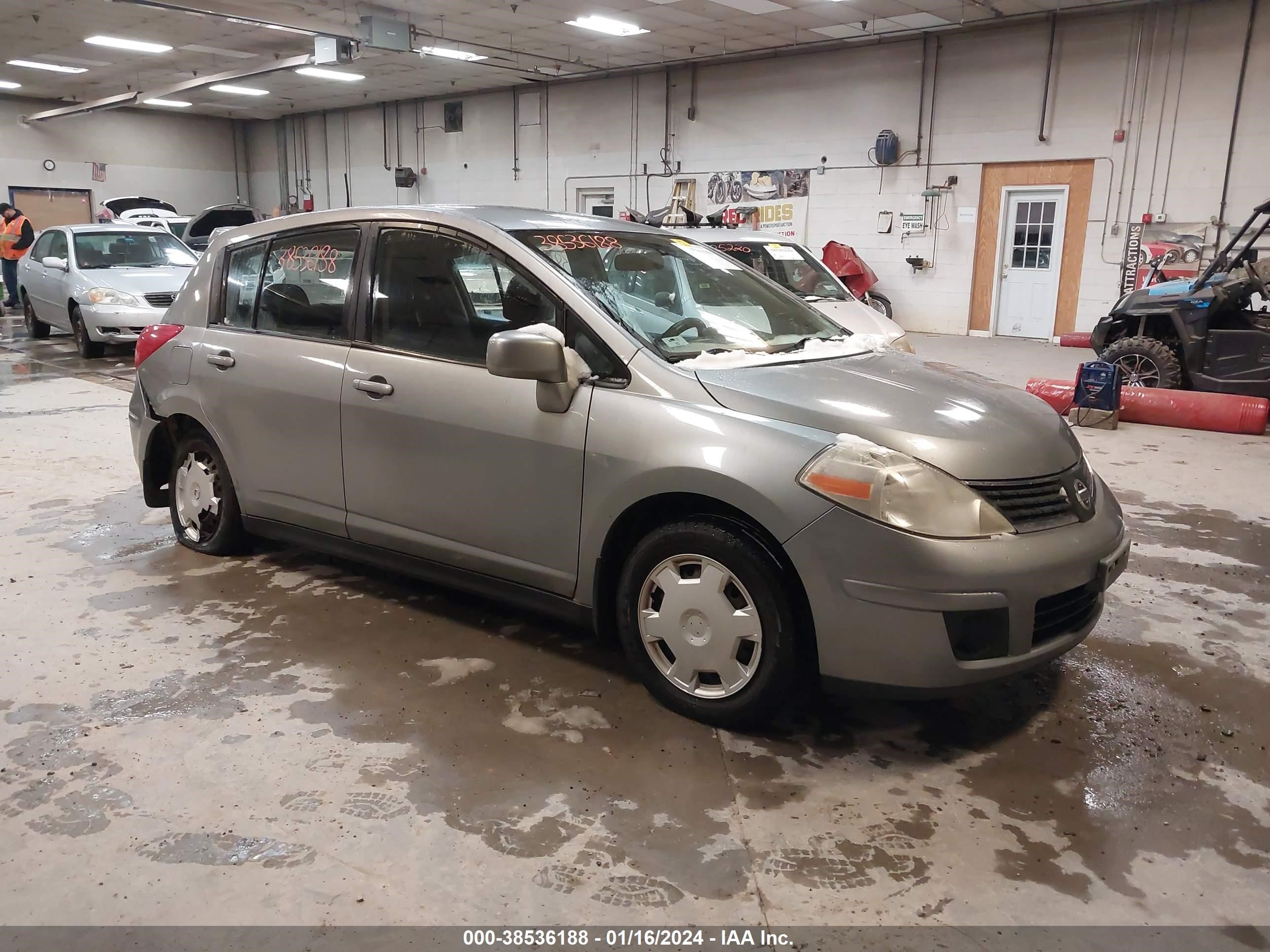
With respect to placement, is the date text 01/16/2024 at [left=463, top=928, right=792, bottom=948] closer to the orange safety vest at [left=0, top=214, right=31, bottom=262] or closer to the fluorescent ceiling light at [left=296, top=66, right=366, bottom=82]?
the orange safety vest at [left=0, top=214, right=31, bottom=262]

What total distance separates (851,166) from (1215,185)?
5117 mm

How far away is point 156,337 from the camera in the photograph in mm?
4133

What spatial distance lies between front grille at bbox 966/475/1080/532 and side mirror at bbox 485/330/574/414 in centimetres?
122

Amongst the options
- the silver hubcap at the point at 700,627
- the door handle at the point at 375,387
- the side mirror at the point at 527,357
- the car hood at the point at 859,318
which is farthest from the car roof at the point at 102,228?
the silver hubcap at the point at 700,627

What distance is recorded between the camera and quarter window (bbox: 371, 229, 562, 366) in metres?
3.10

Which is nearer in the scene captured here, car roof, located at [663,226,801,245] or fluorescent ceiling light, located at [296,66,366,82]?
car roof, located at [663,226,801,245]

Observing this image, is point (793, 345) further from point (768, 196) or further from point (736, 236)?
point (768, 196)

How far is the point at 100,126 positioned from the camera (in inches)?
904

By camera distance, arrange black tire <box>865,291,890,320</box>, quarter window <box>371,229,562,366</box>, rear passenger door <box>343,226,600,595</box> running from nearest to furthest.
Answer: rear passenger door <box>343,226,600,595</box>, quarter window <box>371,229,562,366</box>, black tire <box>865,291,890,320</box>

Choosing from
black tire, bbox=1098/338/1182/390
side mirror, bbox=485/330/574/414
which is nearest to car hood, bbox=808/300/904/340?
black tire, bbox=1098/338/1182/390

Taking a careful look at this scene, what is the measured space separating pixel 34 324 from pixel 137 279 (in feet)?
11.3

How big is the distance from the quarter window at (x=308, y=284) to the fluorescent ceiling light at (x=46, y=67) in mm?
18232

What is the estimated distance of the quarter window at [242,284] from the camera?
12.7 feet

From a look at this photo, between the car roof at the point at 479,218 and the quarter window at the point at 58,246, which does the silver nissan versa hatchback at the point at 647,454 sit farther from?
the quarter window at the point at 58,246
